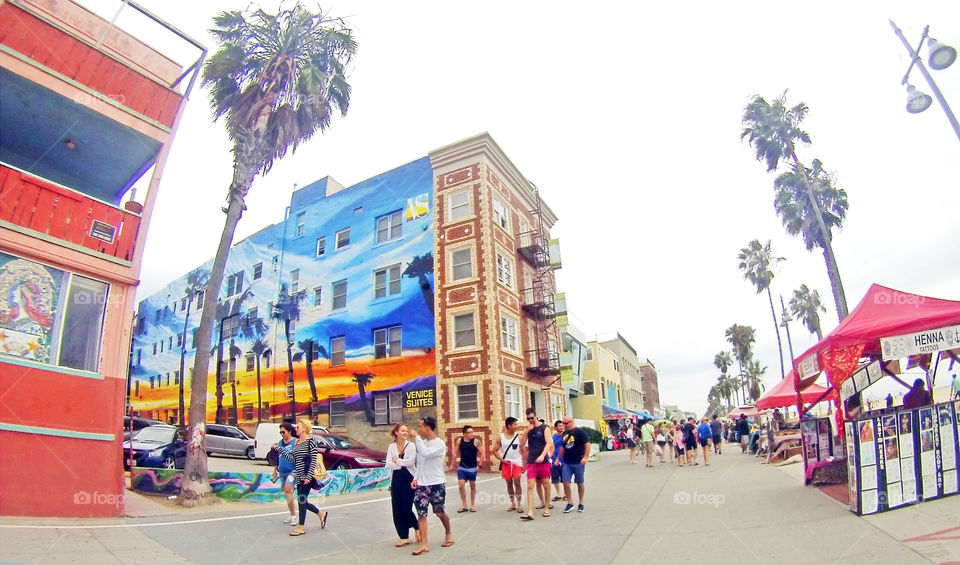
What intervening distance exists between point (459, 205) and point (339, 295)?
830 cm

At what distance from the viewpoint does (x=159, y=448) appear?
16.0 m

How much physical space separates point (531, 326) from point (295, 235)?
600 inches

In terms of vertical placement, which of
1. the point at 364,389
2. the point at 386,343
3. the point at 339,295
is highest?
the point at 339,295

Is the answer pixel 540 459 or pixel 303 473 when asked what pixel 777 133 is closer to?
pixel 540 459

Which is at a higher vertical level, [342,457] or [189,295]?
[189,295]

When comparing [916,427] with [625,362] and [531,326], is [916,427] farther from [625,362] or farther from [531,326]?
[625,362]

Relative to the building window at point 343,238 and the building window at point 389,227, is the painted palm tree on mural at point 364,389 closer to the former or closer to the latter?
the building window at point 389,227

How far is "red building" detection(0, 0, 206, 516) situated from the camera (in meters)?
8.96

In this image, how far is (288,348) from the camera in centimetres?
2977

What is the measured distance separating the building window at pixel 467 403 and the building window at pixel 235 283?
62.6 ft

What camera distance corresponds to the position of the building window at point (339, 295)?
28.2 metres

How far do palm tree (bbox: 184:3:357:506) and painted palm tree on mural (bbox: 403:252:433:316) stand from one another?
11.2 m
